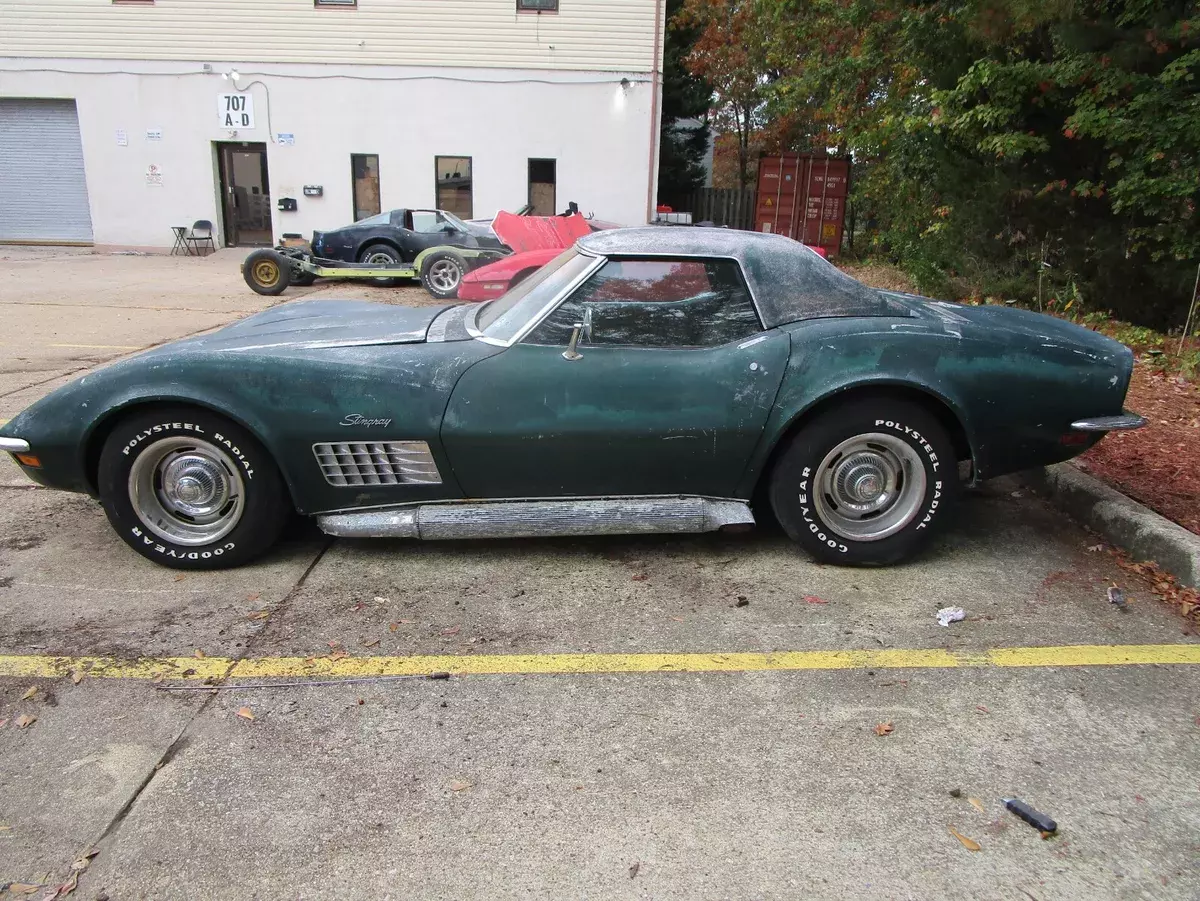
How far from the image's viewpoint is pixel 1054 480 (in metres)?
4.52

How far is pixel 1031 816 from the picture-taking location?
226 cm

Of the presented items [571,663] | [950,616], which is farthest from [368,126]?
[950,616]

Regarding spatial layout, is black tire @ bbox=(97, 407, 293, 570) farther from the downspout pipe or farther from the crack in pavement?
the downspout pipe

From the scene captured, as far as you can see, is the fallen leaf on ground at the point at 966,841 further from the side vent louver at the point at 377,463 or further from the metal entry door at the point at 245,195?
the metal entry door at the point at 245,195

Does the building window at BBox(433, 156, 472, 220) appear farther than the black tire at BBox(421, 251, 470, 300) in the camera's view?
Yes

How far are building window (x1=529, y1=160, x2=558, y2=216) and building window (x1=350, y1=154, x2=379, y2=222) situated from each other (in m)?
3.49

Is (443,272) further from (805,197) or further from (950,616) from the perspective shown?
(805,197)

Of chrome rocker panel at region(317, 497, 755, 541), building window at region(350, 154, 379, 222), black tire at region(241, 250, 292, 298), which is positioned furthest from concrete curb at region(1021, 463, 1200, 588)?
building window at region(350, 154, 379, 222)

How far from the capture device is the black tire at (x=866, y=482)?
11.8 ft

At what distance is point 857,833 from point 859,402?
6.10 ft

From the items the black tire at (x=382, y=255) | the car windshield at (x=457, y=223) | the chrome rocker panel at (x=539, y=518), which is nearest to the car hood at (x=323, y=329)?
the chrome rocker panel at (x=539, y=518)

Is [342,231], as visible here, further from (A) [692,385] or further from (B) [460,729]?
(B) [460,729]

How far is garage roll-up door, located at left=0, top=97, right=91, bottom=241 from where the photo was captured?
19516mm

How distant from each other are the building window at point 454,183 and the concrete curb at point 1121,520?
1686 cm
